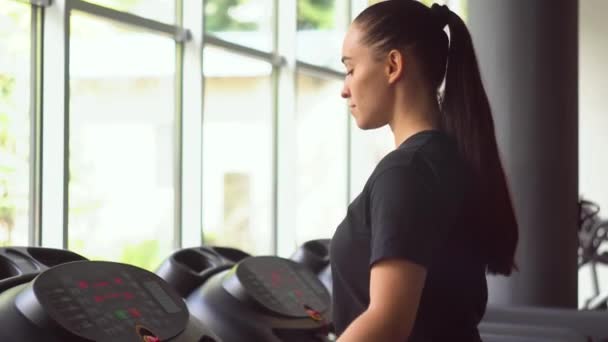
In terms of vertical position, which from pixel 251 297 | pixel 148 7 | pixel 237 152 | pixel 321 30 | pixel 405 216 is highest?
pixel 321 30

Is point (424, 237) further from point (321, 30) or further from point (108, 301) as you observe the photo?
point (321, 30)

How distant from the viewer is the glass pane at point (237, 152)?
476 cm

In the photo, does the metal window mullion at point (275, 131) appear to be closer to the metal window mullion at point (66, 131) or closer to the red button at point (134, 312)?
the metal window mullion at point (66, 131)

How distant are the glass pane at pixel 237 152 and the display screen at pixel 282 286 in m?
2.21

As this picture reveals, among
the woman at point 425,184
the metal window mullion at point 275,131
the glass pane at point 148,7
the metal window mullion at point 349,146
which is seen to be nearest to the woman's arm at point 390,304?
the woman at point 425,184

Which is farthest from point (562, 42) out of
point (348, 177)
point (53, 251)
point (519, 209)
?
point (348, 177)

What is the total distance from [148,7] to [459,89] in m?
2.93

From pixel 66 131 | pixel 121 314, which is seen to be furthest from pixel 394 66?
pixel 66 131

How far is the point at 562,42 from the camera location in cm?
381

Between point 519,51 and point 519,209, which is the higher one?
point 519,51

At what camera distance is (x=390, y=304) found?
123 centimetres

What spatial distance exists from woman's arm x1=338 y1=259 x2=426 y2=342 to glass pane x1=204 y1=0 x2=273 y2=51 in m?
3.41

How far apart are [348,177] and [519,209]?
2.87 meters

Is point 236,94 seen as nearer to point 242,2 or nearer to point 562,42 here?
point 242,2
